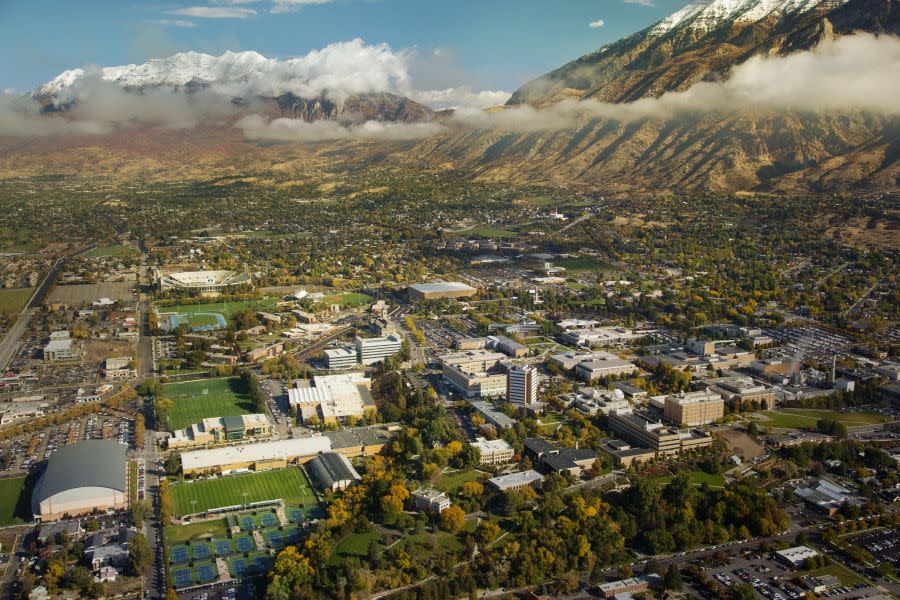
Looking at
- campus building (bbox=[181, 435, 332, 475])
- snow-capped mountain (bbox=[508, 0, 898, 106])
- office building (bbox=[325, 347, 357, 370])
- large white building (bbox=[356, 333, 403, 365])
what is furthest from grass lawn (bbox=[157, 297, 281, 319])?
snow-capped mountain (bbox=[508, 0, 898, 106])

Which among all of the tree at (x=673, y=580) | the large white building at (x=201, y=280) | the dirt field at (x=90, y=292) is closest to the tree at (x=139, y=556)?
the tree at (x=673, y=580)

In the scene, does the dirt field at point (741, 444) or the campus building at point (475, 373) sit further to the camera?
the campus building at point (475, 373)

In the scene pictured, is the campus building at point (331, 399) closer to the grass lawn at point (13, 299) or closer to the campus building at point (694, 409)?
the campus building at point (694, 409)

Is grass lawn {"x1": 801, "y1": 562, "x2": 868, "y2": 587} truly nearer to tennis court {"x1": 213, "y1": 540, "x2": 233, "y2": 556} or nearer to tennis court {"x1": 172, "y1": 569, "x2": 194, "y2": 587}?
tennis court {"x1": 213, "y1": 540, "x2": 233, "y2": 556}

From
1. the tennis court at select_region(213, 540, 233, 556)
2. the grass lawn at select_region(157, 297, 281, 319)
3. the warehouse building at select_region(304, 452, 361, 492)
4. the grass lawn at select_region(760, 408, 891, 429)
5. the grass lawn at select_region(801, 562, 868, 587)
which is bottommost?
the grass lawn at select_region(801, 562, 868, 587)

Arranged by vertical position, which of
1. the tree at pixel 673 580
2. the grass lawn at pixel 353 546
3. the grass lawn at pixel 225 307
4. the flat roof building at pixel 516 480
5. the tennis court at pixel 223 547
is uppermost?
the grass lawn at pixel 225 307
